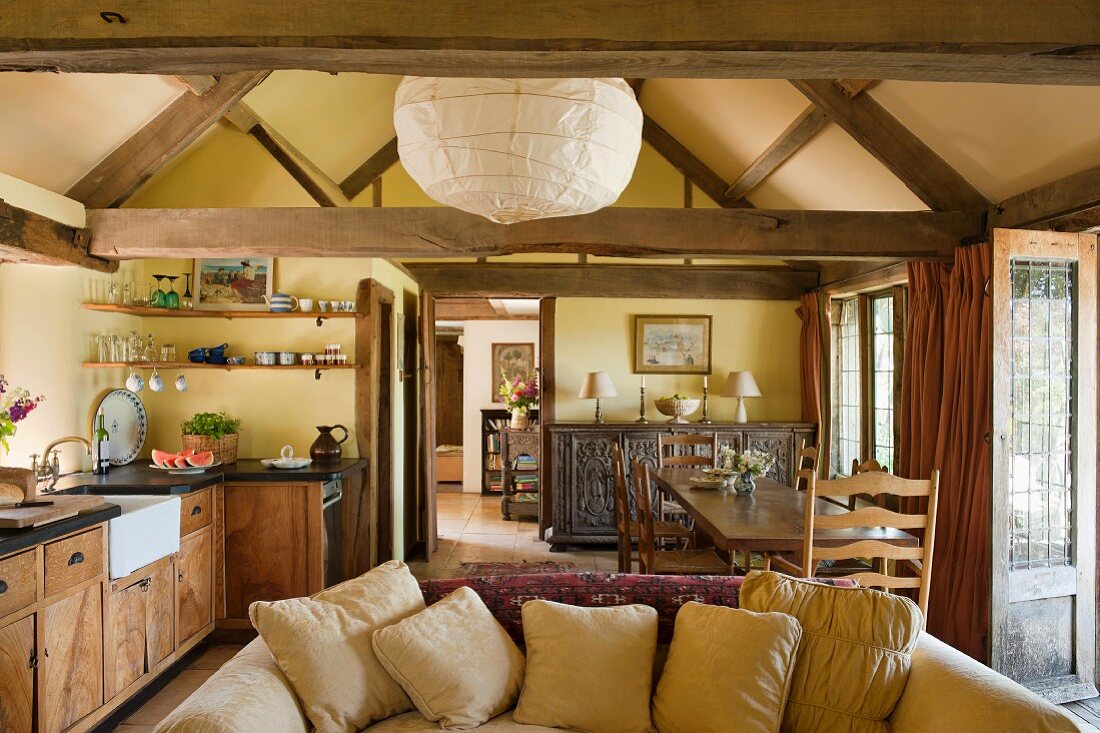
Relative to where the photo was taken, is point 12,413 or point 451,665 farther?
point 12,413

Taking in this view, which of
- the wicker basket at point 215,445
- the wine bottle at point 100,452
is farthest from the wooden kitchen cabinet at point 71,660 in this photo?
the wicker basket at point 215,445

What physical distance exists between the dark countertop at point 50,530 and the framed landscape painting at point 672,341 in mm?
4269

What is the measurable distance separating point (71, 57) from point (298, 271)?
307 centimetres

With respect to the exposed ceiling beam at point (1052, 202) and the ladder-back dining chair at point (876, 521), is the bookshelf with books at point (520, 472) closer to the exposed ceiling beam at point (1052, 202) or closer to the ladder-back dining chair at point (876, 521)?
the ladder-back dining chair at point (876, 521)

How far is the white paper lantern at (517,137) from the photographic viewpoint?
1696 mm

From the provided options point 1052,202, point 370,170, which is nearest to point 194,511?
point 370,170

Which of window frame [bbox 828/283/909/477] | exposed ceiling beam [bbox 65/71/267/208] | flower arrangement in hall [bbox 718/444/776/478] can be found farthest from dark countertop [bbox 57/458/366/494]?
window frame [bbox 828/283/909/477]

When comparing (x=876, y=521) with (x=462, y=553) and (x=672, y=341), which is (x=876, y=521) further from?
(x=462, y=553)

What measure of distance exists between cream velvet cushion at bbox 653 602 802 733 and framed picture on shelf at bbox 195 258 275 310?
3598 mm

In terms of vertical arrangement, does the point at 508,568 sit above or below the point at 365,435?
below

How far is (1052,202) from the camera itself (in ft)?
10.7

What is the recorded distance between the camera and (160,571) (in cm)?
337

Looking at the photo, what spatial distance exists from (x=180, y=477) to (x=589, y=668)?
8.86ft

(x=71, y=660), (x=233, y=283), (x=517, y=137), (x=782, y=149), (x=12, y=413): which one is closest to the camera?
(x=517, y=137)
